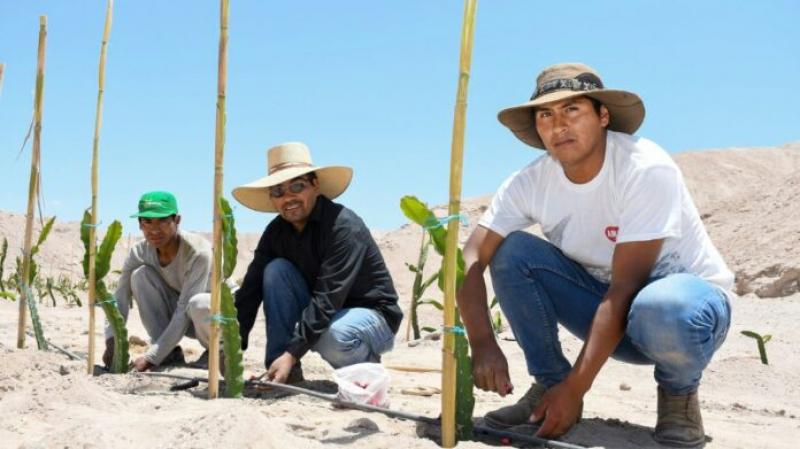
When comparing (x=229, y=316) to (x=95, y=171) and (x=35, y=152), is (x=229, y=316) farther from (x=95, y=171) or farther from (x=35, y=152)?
(x=35, y=152)

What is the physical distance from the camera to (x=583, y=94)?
2.50 m

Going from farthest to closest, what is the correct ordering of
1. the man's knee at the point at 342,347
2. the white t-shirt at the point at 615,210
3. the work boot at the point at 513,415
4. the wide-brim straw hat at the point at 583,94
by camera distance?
the man's knee at the point at 342,347 → the work boot at the point at 513,415 → the wide-brim straw hat at the point at 583,94 → the white t-shirt at the point at 615,210

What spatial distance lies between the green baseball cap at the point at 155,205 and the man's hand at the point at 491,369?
1959 millimetres

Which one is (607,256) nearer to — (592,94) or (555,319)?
(555,319)

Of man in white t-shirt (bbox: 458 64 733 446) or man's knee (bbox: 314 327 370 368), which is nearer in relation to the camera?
man in white t-shirt (bbox: 458 64 733 446)

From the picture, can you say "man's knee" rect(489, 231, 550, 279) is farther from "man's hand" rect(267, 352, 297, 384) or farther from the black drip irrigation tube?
"man's hand" rect(267, 352, 297, 384)

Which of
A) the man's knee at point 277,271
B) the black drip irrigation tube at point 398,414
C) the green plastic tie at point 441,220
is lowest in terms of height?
the black drip irrigation tube at point 398,414

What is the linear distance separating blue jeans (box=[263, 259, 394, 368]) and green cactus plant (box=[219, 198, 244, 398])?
1.13 ft

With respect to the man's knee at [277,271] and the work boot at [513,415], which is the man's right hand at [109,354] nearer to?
the man's knee at [277,271]

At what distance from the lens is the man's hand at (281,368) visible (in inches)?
126

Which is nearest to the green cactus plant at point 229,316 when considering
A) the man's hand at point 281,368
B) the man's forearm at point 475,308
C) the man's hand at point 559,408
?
the man's hand at point 281,368

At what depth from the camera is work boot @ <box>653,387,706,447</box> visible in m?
2.48

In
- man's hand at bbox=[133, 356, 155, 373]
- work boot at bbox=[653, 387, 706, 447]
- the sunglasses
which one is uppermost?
the sunglasses

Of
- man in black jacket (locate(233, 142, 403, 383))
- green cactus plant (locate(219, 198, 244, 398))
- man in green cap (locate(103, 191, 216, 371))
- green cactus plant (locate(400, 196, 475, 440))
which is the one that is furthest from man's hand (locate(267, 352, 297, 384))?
green cactus plant (locate(400, 196, 475, 440))
